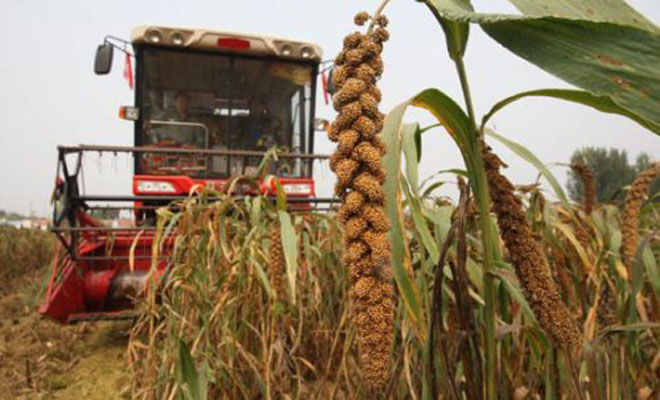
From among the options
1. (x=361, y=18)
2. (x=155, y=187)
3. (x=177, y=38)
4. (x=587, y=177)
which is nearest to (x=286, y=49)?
(x=177, y=38)

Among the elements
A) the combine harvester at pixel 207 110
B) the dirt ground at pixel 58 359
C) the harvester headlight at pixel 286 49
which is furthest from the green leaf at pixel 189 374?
the harvester headlight at pixel 286 49

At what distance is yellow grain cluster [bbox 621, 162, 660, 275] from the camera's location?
0.89 meters

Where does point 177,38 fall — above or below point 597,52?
Answer: above

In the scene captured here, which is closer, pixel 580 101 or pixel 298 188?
pixel 580 101

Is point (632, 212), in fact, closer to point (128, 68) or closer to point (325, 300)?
point (325, 300)

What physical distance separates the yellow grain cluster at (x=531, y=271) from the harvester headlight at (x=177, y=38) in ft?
14.6

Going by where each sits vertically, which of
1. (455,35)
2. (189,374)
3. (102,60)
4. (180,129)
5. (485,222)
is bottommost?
(189,374)

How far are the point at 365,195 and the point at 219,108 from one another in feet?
15.4

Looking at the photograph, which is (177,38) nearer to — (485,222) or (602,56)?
(485,222)

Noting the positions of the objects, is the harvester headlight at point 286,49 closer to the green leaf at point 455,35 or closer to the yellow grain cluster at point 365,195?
the green leaf at point 455,35

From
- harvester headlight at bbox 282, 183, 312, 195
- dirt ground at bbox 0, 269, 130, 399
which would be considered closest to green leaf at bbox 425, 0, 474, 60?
dirt ground at bbox 0, 269, 130, 399

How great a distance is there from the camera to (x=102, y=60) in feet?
13.8

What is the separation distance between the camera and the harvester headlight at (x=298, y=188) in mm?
4527

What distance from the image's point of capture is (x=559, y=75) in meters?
0.36
